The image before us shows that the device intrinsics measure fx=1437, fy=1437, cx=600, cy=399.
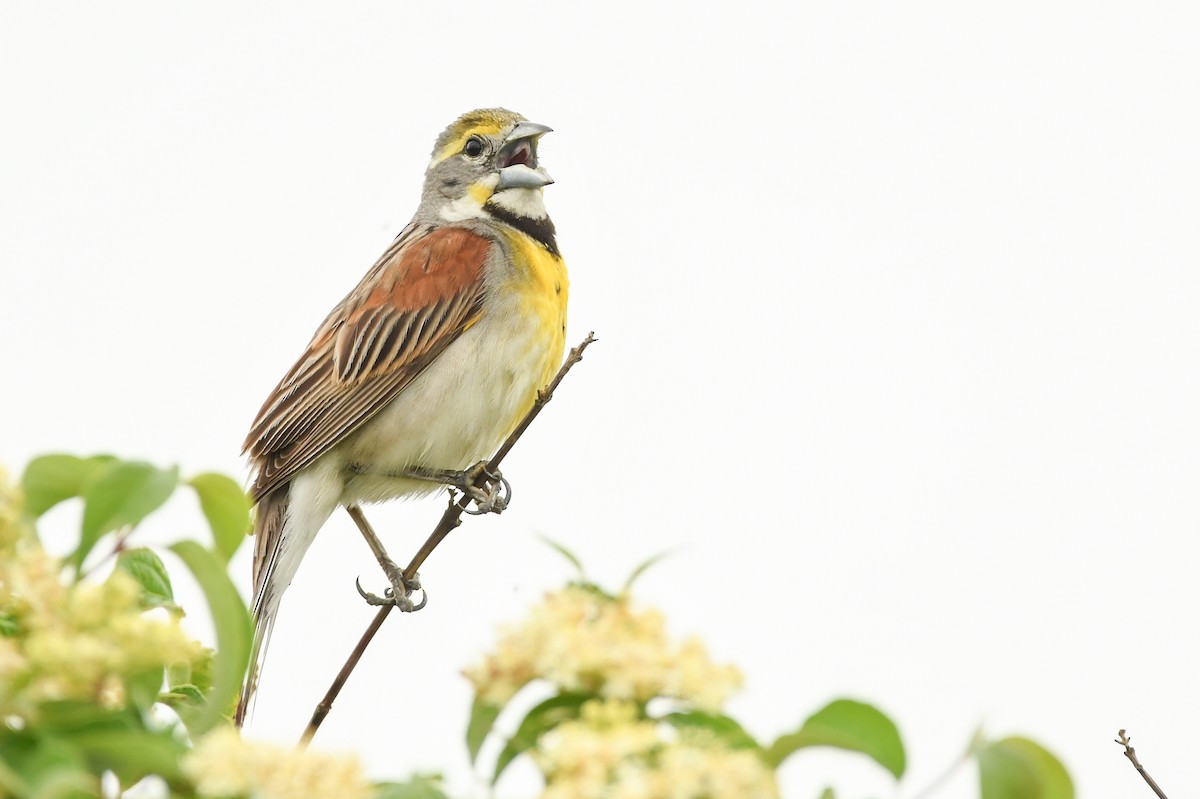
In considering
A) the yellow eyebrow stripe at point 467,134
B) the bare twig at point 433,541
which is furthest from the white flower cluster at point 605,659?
the yellow eyebrow stripe at point 467,134

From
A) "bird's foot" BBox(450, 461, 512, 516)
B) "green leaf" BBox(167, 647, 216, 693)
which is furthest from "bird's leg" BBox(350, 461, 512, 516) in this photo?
"green leaf" BBox(167, 647, 216, 693)

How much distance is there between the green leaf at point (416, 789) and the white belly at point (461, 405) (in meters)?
4.51

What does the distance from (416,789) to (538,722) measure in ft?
0.51

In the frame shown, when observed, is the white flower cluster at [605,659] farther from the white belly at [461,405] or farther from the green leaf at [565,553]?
the white belly at [461,405]

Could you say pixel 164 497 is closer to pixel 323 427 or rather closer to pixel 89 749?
pixel 89 749

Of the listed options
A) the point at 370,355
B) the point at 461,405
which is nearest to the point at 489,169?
the point at 370,355

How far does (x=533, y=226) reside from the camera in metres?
6.56

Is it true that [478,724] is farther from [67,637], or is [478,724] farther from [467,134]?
[467,134]

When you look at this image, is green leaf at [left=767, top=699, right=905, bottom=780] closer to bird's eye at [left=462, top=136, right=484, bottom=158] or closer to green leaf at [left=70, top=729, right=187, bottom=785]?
green leaf at [left=70, top=729, right=187, bottom=785]

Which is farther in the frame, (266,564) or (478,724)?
(266,564)

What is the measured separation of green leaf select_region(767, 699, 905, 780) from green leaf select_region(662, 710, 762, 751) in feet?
0.10

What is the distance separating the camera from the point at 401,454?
604 centimetres

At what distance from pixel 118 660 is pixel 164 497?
0.61 feet

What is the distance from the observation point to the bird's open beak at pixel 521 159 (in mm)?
6504
